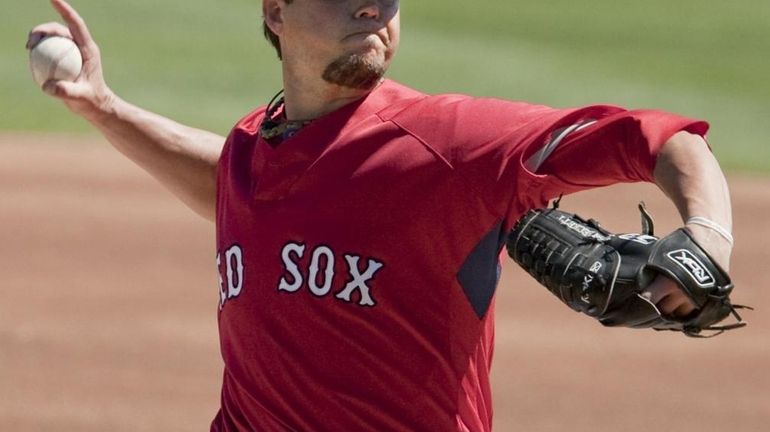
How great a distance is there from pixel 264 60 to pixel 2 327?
6.10 metres

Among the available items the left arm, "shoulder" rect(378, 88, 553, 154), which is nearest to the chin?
"shoulder" rect(378, 88, 553, 154)

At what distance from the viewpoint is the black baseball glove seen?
2.80 meters

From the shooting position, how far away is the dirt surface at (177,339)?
26.2ft

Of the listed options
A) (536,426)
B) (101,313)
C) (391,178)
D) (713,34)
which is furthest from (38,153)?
(391,178)

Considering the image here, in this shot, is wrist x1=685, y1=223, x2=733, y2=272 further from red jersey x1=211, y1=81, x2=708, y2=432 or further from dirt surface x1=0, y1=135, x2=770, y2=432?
dirt surface x1=0, y1=135, x2=770, y2=432

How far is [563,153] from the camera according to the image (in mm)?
3121

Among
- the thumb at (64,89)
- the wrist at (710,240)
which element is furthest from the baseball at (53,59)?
the wrist at (710,240)

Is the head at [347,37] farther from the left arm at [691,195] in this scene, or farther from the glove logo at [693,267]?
the glove logo at [693,267]

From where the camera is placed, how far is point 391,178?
3.48 meters

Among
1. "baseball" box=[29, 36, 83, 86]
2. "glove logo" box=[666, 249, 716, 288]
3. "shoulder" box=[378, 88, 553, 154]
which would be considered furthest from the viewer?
"baseball" box=[29, 36, 83, 86]

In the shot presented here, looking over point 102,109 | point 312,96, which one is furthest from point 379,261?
point 102,109

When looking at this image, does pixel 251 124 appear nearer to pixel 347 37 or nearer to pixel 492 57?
pixel 347 37

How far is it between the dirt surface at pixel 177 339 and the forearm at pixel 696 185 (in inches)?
199

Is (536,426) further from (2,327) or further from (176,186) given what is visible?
(176,186)
